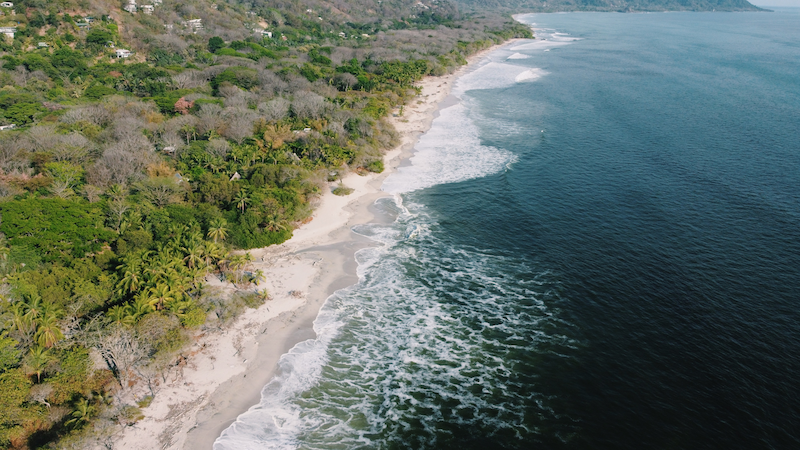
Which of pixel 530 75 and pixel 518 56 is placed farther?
pixel 518 56

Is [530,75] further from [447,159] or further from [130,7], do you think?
[130,7]

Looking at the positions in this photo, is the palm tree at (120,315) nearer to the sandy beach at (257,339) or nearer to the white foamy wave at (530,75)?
the sandy beach at (257,339)

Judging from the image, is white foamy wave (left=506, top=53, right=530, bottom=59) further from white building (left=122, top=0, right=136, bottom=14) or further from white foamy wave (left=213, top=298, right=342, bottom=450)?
white foamy wave (left=213, top=298, right=342, bottom=450)

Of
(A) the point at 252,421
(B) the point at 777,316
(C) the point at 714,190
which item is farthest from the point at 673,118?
(A) the point at 252,421

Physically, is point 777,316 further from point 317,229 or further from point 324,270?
point 317,229

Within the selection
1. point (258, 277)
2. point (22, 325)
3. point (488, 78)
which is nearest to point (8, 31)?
point (22, 325)

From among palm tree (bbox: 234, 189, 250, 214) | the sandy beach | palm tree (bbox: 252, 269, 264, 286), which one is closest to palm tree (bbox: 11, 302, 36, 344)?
the sandy beach
